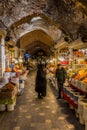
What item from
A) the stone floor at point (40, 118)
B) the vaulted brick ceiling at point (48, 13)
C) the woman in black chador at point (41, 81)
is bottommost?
the stone floor at point (40, 118)

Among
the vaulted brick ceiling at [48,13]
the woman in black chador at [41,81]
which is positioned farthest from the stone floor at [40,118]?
the vaulted brick ceiling at [48,13]

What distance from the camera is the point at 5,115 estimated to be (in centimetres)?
703

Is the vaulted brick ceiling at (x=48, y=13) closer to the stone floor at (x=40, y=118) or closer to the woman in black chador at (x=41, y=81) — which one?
the woman in black chador at (x=41, y=81)

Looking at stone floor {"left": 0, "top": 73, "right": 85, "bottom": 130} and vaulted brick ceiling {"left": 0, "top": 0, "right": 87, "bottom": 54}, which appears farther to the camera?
vaulted brick ceiling {"left": 0, "top": 0, "right": 87, "bottom": 54}

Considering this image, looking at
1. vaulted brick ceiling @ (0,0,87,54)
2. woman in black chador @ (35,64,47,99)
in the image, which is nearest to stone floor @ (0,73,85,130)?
woman in black chador @ (35,64,47,99)

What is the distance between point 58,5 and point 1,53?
12.7 ft

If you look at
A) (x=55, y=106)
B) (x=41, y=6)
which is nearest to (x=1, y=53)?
(x=41, y=6)

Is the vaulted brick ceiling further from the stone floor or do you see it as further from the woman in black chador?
the stone floor

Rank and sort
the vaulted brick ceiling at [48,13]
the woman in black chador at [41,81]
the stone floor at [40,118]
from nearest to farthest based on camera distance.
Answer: the stone floor at [40,118], the woman in black chador at [41,81], the vaulted brick ceiling at [48,13]

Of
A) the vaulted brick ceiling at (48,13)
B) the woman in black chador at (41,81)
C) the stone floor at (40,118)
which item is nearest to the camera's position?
the stone floor at (40,118)

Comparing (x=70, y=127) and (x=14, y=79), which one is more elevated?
(x=14, y=79)

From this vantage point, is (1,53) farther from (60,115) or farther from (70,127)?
(70,127)

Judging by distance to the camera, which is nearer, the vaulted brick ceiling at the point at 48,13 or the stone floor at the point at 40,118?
the stone floor at the point at 40,118

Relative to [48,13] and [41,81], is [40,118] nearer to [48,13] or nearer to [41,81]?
[41,81]
